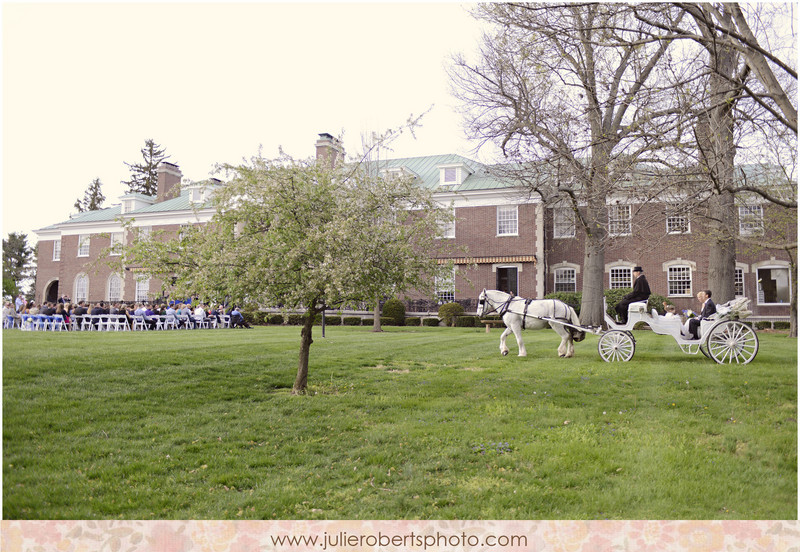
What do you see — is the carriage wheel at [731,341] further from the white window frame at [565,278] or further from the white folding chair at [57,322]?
the white folding chair at [57,322]

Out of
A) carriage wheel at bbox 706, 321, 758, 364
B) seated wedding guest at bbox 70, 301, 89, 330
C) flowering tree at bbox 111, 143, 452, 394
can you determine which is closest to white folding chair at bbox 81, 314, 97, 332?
seated wedding guest at bbox 70, 301, 89, 330

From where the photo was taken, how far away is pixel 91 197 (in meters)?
5.83

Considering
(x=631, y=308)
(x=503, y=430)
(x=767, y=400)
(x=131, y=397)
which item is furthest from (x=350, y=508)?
(x=631, y=308)

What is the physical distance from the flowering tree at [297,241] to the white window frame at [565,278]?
17.1 m

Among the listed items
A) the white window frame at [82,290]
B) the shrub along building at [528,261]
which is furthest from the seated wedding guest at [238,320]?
the white window frame at [82,290]

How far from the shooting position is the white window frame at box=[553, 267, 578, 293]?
2190 centimetres

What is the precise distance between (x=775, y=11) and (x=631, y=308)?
4.58 metres

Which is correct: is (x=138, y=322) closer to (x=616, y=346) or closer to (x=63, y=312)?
(x=63, y=312)

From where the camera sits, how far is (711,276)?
1080 centimetres

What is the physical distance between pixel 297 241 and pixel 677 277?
19126mm

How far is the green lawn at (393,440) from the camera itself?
10.5 ft

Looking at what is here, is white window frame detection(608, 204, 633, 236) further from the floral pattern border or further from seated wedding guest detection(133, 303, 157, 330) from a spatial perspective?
seated wedding guest detection(133, 303, 157, 330)

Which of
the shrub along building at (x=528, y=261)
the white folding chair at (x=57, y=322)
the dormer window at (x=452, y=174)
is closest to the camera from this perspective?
the white folding chair at (x=57, y=322)

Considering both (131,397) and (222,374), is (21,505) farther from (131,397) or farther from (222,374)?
(222,374)
